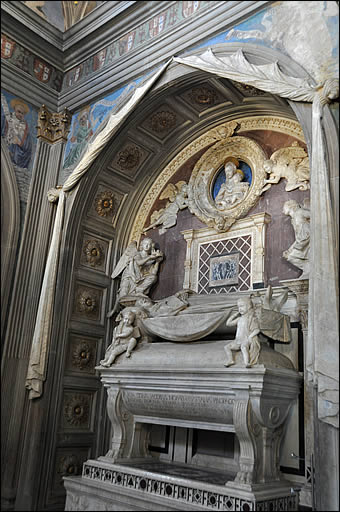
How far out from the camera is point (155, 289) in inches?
295

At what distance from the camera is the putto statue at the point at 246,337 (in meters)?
4.79

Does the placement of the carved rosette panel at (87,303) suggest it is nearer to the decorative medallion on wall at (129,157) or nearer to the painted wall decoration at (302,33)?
→ the decorative medallion on wall at (129,157)

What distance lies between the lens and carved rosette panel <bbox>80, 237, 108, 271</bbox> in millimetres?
7539

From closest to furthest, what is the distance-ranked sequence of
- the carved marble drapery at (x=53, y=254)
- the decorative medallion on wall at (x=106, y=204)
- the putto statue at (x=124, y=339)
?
the putto statue at (x=124, y=339)
the carved marble drapery at (x=53, y=254)
the decorative medallion on wall at (x=106, y=204)

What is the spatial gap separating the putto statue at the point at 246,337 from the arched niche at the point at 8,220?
3.43 metres

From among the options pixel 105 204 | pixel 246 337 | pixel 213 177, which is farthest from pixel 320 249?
pixel 105 204

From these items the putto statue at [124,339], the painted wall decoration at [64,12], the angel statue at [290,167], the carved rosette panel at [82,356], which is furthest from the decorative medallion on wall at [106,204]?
the painted wall decoration at [64,12]

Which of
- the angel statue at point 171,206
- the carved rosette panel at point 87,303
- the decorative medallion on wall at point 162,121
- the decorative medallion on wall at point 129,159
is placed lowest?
the carved rosette panel at point 87,303

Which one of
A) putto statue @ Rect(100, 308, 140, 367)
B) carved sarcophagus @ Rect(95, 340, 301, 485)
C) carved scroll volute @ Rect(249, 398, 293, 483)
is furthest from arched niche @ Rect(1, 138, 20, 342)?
carved scroll volute @ Rect(249, 398, 293, 483)

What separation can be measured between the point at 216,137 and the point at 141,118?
1168 millimetres

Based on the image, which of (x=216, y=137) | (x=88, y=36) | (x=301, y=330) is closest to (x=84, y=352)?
(x=301, y=330)

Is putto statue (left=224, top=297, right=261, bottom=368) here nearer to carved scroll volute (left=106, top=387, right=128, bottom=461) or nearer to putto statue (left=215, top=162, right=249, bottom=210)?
carved scroll volute (left=106, top=387, right=128, bottom=461)

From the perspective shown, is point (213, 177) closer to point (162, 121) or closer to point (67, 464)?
point (162, 121)

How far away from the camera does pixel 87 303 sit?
7391 mm
